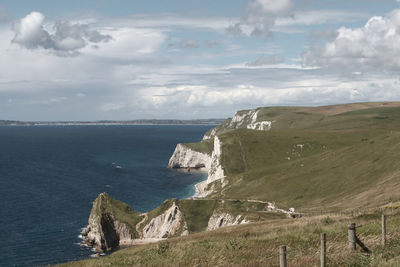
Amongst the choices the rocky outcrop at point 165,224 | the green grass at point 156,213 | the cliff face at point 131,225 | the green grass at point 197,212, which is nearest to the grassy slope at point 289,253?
the green grass at point 197,212

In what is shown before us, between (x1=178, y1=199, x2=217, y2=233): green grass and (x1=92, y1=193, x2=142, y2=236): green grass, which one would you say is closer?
(x1=178, y1=199, x2=217, y2=233): green grass

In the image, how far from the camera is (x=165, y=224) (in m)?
113

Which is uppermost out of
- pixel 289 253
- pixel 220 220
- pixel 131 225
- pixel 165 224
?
pixel 289 253

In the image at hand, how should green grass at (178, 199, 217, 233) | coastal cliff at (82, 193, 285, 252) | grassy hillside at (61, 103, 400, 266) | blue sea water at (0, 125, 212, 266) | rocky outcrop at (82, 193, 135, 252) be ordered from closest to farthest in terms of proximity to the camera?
1. grassy hillside at (61, 103, 400, 266)
2. blue sea water at (0, 125, 212, 266)
3. rocky outcrop at (82, 193, 135, 252)
4. coastal cliff at (82, 193, 285, 252)
5. green grass at (178, 199, 217, 233)

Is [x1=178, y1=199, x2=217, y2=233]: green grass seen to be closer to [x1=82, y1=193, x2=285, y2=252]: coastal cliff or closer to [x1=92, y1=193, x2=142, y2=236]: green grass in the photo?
[x1=82, y1=193, x2=285, y2=252]: coastal cliff

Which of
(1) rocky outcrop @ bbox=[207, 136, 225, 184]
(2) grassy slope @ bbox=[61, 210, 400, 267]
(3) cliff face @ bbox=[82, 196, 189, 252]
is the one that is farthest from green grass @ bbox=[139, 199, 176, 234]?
(2) grassy slope @ bbox=[61, 210, 400, 267]

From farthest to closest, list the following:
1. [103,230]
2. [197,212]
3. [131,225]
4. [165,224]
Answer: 1. [131,225]
2. [197,212]
3. [165,224]
4. [103,230]

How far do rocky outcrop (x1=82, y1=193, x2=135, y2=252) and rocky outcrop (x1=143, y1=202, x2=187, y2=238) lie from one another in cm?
542

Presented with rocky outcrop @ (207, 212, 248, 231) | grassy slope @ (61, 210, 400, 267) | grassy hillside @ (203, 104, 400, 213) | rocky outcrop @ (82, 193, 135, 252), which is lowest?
rocky outcrop @ (82, 193, 135, 252)

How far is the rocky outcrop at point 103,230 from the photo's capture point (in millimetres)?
102588

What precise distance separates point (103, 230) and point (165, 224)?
17.4 m

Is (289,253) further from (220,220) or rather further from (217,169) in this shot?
(217,169)

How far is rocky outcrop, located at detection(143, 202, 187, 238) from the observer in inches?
4405

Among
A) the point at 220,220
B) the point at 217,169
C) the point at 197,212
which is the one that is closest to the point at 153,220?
the point at 197,212
